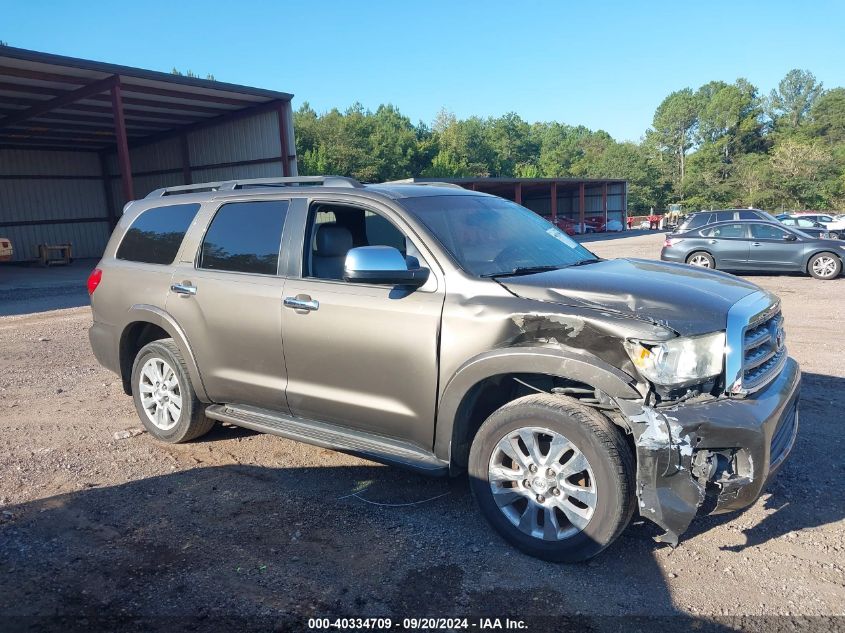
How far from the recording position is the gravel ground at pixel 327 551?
2.88m

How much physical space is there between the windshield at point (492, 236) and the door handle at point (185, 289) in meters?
1.83

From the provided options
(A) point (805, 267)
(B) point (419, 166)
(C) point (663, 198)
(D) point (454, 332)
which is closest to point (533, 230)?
(D) point (454, 332)

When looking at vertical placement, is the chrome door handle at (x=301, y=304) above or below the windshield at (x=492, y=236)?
below

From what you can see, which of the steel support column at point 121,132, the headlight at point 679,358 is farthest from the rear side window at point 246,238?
the steel support column at point 121,132

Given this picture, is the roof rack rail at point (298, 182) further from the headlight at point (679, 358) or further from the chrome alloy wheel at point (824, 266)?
the chrome alloy wheel at point (824, 266)

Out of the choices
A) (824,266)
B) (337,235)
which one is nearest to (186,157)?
(824,266)

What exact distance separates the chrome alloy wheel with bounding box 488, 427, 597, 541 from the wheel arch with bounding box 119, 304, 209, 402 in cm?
254

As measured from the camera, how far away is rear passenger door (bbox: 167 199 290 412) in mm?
4301

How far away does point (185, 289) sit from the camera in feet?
15.7

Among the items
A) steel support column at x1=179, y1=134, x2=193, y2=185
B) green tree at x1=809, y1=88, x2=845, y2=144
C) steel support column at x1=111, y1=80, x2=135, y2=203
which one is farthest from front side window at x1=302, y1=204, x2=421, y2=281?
green tree at x1=809, y1=88, x2=845, y2=144

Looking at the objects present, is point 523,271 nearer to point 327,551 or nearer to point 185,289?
point 327,551

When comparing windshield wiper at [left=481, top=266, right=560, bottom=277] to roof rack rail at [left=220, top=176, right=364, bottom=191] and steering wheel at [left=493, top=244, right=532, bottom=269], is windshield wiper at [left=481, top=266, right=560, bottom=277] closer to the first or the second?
steering wheel at [left=493, top=244, right=532, bottom=269]

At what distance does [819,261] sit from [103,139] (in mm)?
30446

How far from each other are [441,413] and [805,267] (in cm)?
1432
